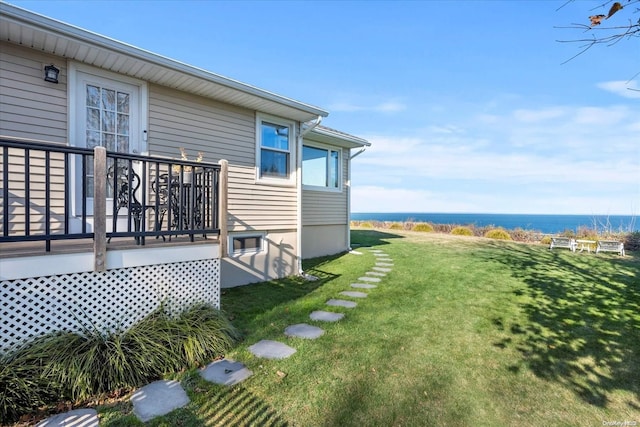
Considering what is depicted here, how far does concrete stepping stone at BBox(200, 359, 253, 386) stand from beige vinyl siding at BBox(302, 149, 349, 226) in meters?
5.79

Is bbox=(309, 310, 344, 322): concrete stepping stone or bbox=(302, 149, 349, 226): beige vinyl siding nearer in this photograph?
bbox=(309, 310, 344, 322): concrete stepping stone

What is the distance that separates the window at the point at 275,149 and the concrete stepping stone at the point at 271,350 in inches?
147

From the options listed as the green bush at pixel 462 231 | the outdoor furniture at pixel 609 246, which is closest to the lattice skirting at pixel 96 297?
the outdoor furniture at pixel 609 246

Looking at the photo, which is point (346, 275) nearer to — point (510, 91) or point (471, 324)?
point (471, 324)

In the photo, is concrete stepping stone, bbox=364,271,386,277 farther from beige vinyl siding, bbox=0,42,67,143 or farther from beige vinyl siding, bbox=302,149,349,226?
beige vinyl siding, bbox=0,42,67,143

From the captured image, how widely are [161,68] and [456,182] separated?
5023 cm

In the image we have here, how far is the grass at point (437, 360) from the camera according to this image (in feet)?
7.56

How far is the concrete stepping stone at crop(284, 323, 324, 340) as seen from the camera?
143 inches

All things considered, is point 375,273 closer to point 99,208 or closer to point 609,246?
point 99,208

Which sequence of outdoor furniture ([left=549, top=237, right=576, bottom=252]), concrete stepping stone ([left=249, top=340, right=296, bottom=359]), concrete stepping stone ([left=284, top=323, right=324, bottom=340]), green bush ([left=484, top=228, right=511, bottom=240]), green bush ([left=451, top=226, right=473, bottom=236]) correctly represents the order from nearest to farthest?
concrete stepping stone ([left=249, top=340, right=296, bottom=359]) < concrete stepping stone ([left=284, top=323, right=324, bottom=340]) < outdoor furniture ([left=549, top=237, right=576, bottom=252]) < green bush ([left=484, top=228, right=511, bottom=240]) < green bush ([left=451, top=226, right=473, bottom=236])

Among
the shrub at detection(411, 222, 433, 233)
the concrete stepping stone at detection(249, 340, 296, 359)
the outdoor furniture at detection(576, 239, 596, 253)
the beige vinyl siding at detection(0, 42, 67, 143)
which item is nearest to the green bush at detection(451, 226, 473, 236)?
the shrub at detection(411, 222, 433, 233)

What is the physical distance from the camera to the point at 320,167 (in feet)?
30.7

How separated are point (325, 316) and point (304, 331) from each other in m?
0.58

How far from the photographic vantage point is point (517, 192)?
136 feet
